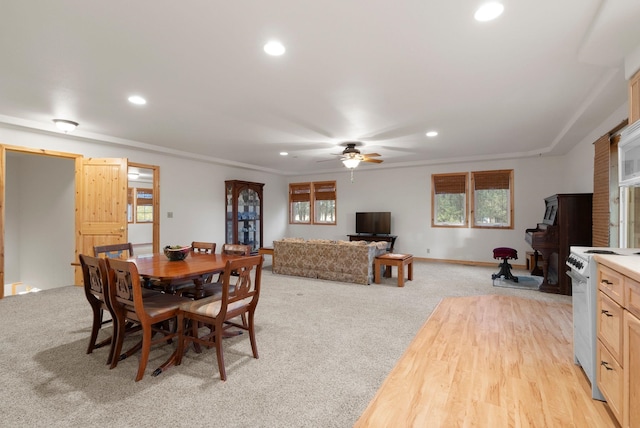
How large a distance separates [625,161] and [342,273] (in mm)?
3838

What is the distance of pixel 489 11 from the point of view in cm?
196

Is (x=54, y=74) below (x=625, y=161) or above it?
above

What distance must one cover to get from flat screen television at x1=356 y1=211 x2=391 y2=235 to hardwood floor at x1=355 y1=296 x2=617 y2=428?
4.62 meters

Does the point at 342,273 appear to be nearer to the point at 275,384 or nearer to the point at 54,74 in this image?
the point at 275,384

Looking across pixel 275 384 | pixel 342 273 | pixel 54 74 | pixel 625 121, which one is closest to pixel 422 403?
pixel 275 384

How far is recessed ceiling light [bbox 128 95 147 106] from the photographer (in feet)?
11.3

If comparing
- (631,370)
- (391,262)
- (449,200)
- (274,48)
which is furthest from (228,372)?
(449,200)

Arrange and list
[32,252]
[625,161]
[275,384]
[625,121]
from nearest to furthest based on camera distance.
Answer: [275,384]
[625,161]
[625,121]
[32,252]

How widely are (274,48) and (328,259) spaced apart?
3.73 meters

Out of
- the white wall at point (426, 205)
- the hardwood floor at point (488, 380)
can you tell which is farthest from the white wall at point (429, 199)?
the hardwood floor at point (488, 380)

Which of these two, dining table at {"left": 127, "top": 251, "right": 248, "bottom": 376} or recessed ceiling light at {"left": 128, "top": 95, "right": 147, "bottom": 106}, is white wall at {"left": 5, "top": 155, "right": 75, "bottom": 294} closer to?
recessed ceiling light at {"left": 128, "top": 95, "right": 147, "bottom": 106}

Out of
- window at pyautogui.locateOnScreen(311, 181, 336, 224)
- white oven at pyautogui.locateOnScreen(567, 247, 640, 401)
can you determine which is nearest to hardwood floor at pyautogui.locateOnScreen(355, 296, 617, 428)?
white oven at pyautogui.locateOnScreen(567, 247, 640, 401)

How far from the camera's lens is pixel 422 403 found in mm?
1983

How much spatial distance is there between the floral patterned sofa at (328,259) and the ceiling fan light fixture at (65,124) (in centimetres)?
362
